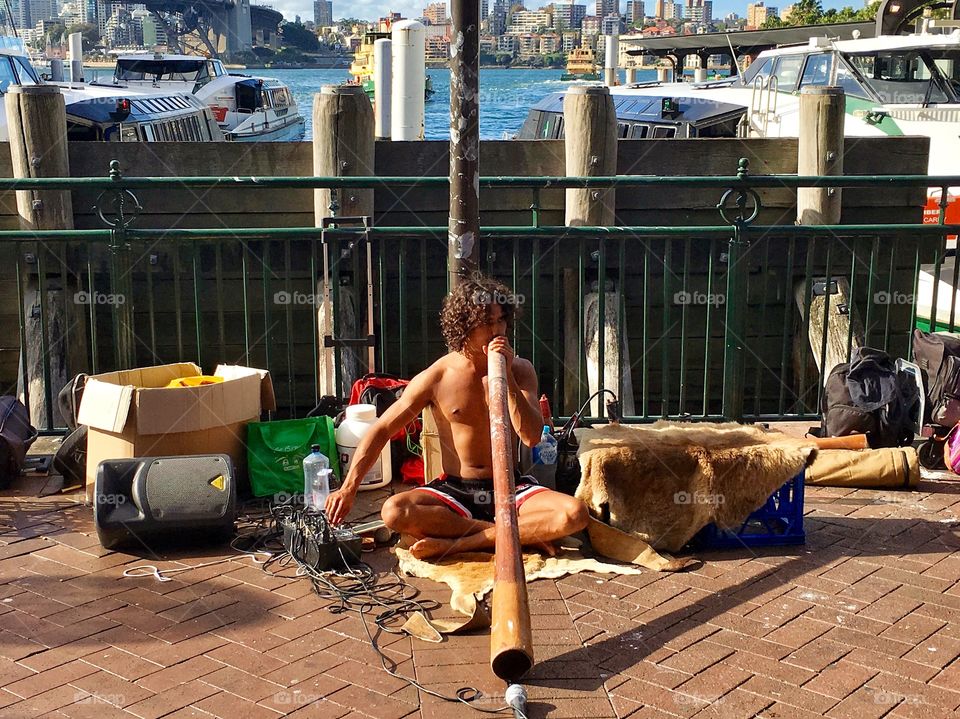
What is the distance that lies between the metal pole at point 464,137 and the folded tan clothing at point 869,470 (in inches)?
84.7

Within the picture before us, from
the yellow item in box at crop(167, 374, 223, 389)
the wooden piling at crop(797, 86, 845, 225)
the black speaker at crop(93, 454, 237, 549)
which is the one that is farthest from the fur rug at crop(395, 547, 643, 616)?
the wooden piling at crop(797, 86, 845, 225)

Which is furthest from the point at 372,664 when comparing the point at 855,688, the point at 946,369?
the point at 946,369

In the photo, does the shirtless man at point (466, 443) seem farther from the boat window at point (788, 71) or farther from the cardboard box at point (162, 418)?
the boat window at point (788, 71)

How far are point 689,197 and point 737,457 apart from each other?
593 cm

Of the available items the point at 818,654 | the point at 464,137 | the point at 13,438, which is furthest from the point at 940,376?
the point at 13,438

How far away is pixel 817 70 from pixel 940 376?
1060cm

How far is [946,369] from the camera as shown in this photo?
646cm

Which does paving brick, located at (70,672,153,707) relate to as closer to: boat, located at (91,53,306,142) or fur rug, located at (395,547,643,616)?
fur rug, located at (395,547,643,616)

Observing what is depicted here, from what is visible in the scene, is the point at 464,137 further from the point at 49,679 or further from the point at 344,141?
the point at 344,141

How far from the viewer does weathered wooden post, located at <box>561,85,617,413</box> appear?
32.6 ft

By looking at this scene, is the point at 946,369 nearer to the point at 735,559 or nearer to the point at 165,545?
the point at 735,559

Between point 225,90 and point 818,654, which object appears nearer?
point 818,654

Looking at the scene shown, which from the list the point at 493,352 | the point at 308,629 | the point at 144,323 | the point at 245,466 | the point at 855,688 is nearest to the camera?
the point at 855,688

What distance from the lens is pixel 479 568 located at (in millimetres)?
4840
